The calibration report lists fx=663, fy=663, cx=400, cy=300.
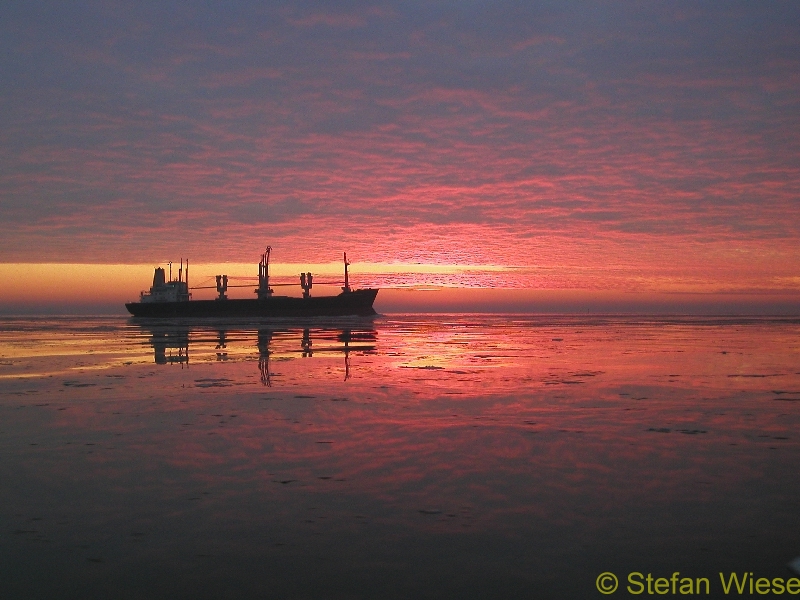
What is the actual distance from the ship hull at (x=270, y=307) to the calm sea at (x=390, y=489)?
7313cm

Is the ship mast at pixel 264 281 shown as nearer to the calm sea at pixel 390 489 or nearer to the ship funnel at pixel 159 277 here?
the ship funnel at pixel 159 277

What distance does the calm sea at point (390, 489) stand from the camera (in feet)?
14.7

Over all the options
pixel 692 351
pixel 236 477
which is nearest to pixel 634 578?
pixel 236 477

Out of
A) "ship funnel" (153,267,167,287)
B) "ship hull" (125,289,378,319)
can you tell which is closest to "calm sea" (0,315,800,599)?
"ship hull" (125,289,378,319)

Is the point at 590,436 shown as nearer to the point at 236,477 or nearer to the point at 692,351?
the point at 236,477

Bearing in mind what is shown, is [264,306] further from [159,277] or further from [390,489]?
[390,489]

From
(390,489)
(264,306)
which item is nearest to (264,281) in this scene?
(264,306)

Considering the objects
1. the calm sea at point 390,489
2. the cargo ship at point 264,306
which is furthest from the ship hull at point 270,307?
the calm sea at point 390,489

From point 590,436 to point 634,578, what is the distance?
4.34 m

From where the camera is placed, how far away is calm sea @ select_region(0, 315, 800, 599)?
449 centimetres

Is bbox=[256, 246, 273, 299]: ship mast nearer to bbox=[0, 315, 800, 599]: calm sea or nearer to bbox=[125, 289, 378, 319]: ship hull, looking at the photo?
bbox=[125, 289, 378, 319]: ship hull

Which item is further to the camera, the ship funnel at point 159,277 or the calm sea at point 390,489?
the ship funnel at point 159,277

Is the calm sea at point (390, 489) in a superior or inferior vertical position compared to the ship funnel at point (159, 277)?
inferior

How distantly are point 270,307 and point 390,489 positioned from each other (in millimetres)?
84434
